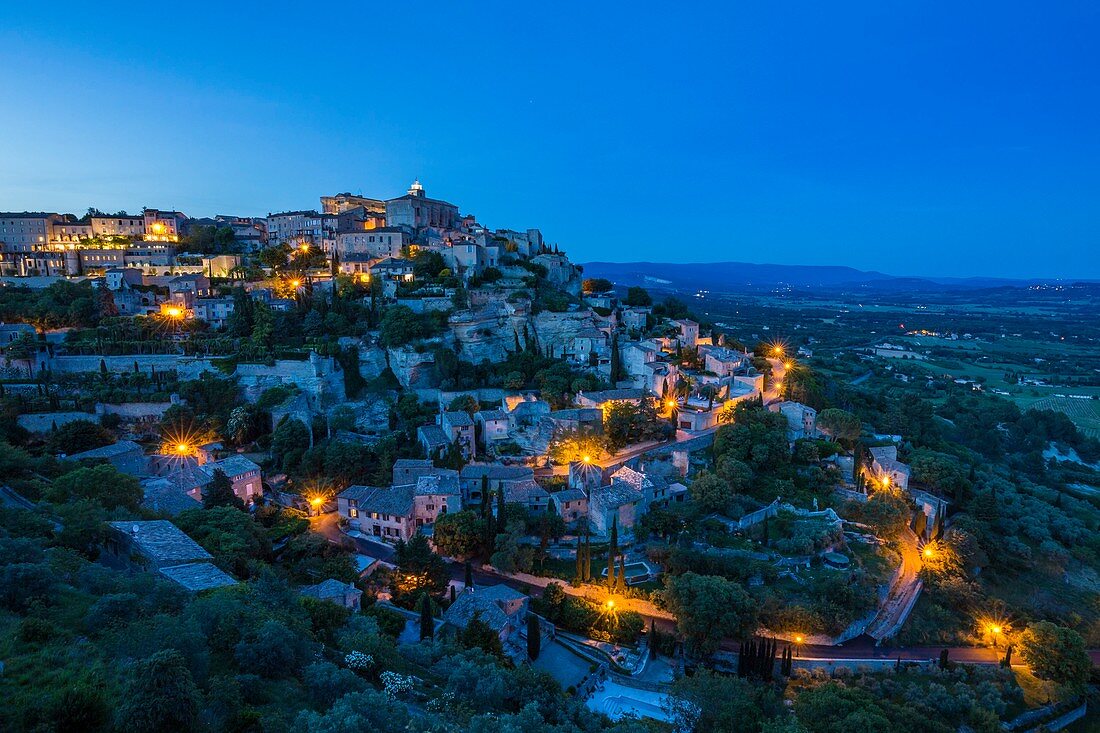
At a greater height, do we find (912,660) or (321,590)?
(321,590)

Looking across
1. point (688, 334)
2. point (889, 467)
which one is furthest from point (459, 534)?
point (688, 334)

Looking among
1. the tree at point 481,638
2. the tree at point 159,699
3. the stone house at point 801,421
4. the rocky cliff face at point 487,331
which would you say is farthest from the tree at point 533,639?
the rocky cliff face at point 487,331

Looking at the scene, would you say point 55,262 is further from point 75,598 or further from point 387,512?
point 75,598

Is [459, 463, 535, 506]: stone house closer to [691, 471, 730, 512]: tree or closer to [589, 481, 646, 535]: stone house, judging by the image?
[589, 481, 646, 535]: stone house

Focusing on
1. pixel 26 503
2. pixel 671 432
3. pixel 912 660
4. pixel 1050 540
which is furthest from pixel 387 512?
pixel 1050 540

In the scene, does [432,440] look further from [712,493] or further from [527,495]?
[712,493]

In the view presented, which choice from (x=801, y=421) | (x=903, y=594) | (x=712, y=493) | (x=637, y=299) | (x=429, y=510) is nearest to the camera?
(x=903, y=594)

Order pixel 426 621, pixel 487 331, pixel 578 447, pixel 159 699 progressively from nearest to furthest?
pixel 159 699 → pixel 426 621 → pixel 578 447 → pixel 487 331
